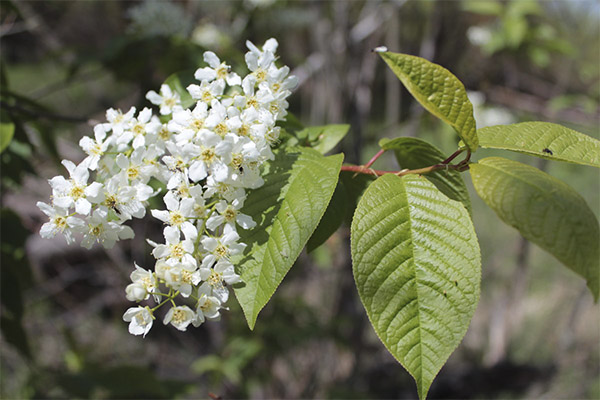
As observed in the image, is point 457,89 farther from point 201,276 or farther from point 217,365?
point 217,365

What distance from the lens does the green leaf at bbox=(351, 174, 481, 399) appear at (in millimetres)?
688

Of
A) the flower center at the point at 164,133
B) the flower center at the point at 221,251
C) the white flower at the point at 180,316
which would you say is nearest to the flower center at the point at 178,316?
the white flower at the point at 180,316

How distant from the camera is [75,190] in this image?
0.79m

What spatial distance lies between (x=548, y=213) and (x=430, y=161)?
11.9 inches

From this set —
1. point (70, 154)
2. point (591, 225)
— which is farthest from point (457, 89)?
point (70, 154)

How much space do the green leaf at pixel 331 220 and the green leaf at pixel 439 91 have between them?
0.24m

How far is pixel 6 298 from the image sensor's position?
144cm

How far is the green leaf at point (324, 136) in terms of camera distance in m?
1.02

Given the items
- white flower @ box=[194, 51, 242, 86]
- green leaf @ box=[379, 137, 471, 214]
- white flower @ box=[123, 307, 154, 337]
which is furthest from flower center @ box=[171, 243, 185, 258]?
green leaf @ box=[379, 137, 471, 214]

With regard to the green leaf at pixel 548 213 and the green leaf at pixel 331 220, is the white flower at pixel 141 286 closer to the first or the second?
the green leaf at pixel 331 220

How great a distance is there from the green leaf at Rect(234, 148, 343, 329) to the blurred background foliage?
768mm


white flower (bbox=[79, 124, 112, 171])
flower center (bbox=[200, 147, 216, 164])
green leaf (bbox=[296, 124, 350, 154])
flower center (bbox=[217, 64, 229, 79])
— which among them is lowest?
green leaf (bbox=[296, 124, 350, 154])

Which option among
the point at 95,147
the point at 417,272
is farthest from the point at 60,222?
the point at 417,272

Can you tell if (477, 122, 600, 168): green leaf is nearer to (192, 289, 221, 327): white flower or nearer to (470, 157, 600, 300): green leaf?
(470, 157, 600, 300): green leaf
